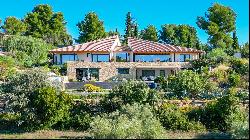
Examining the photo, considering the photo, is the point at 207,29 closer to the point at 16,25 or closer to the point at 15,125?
the point at 16,25

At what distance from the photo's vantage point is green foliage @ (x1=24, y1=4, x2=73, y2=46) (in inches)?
3191

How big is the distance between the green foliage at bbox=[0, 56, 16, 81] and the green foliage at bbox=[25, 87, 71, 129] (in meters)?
13.9

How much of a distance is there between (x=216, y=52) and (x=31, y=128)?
3219 centimetres

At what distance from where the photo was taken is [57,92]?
3844 cm

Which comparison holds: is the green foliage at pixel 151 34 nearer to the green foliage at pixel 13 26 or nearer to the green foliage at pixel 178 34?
the green foliage at pixel 178 34

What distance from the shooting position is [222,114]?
120 ft

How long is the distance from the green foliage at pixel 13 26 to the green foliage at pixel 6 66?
2182 centimetres

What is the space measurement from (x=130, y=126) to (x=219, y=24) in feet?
141

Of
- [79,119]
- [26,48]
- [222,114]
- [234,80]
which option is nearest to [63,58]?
[26,48]

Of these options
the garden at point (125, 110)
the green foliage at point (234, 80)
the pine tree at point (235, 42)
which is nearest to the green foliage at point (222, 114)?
the garden at point (125, 110)

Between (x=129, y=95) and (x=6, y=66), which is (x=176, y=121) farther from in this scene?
(x=6, y=66)

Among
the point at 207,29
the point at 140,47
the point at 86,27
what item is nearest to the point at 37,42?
the point at 86,27

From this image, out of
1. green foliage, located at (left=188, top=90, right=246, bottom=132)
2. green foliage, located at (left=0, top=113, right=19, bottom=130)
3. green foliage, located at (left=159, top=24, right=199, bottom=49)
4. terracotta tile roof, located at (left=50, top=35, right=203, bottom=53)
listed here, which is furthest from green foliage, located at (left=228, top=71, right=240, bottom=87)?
green foliage, located at (left=159, top=24, right=199, bottom=49)

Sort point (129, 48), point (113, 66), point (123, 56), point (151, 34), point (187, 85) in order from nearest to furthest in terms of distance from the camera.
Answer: point (187, 85), point (113, 66), point (123, 56), point (129, 48), point (151, 34)
